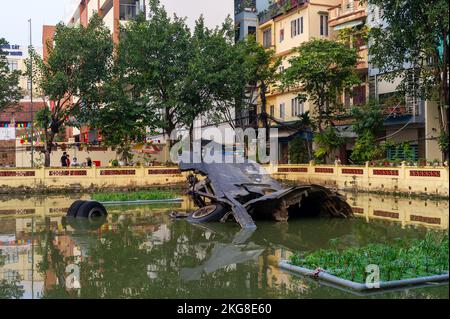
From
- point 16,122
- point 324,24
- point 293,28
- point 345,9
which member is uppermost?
point 345,9

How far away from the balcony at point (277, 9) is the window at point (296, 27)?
1.05 metres

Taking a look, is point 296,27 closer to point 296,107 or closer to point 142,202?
point 296,107

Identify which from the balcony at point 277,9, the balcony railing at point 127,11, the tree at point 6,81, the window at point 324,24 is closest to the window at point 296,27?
the balcony at point 277,9

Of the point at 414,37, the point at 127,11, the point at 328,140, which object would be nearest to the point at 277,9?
the point at 127,11

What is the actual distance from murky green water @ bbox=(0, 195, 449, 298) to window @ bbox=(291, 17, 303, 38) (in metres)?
21.8

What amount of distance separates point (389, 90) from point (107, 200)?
19.3m

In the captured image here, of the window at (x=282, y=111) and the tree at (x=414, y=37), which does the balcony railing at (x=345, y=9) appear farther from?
the tree at (x=414, y=37)

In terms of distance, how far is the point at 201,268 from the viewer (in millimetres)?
10945

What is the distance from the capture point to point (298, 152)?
38750mm

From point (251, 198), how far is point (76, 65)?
19.1 m

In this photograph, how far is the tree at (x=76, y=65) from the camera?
3231 centimetres

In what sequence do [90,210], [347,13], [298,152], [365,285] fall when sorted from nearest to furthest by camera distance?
[365,285], [90,210], [347,13], [298,152]

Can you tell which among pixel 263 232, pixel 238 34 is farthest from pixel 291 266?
pixel 238 34
